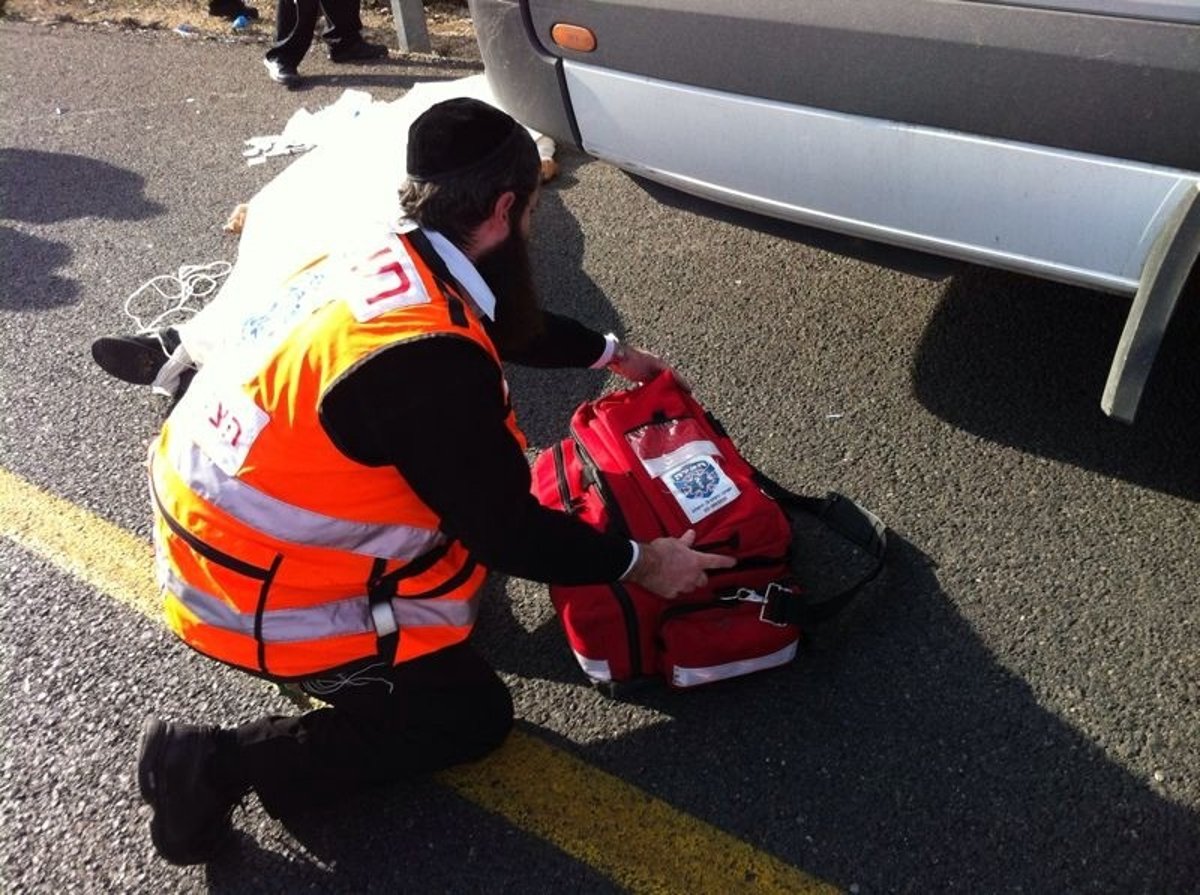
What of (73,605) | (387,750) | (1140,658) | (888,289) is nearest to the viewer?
(387,750)

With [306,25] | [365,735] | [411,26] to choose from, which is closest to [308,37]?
[306,25]

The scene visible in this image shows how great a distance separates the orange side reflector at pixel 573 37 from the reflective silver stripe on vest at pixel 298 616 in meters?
1.39

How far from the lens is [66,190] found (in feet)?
14.7

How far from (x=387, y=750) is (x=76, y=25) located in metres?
5.93

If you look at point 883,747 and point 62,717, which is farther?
point 62,717

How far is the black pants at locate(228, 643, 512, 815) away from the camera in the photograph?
80.6 inches

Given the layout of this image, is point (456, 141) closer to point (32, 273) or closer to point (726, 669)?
point (726, 669)

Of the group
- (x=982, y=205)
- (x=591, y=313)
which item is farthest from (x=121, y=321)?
(x=982, y=205)

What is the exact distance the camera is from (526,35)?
2682 mm

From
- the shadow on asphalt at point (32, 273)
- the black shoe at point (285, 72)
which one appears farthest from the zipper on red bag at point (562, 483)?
the black shoe at point (285, 72)

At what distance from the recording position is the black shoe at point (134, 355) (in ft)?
10.3

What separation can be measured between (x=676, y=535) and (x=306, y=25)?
3868 millimetres

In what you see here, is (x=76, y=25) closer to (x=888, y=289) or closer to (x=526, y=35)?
(x=526, y=35)

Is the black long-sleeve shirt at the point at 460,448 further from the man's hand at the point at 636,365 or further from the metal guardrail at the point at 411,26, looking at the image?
the metal guardrail at the point at 411,26
